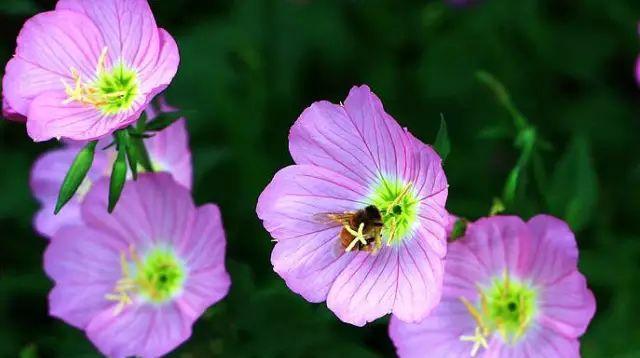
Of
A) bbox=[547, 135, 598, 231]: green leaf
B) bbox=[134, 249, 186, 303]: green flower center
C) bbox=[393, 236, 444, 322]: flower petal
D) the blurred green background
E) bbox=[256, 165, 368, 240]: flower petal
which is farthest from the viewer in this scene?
the blurred green background

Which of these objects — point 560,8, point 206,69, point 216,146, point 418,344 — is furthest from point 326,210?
point 560,8

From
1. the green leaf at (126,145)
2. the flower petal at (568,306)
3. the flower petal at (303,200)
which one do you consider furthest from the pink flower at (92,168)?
the flower petal at (568,306)

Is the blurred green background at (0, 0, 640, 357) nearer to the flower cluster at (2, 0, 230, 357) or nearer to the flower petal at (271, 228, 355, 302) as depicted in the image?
the flower cluster at (2, 0, 230, 357)

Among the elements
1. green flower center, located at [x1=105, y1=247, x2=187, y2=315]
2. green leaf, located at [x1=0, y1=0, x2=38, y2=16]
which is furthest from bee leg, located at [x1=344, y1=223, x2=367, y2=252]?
green leaf, located at [x1=0, y1=0, x2=38, y2=16]

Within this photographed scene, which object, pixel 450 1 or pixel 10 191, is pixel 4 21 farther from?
pixel 450 1

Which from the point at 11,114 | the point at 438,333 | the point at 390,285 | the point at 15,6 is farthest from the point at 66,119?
the point at 438,333
